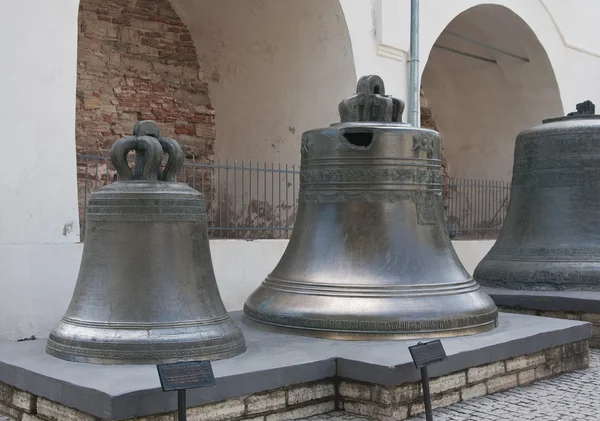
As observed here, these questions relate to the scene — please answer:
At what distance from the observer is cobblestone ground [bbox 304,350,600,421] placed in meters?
4.07

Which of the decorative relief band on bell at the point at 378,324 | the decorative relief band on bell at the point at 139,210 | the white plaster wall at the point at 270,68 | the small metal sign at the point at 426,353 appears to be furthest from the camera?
the white plaster wall at the point at 270,68

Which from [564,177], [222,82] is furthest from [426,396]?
[222,82]

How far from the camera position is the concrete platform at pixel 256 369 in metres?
3.23

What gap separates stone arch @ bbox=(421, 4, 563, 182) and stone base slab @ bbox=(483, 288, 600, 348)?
5987 millimetres

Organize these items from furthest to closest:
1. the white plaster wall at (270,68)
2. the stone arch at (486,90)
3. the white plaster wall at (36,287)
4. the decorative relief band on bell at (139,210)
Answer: the stone arch at (486,90), the white plaster wall at (270,68), the white plaster wall at (36,287), the decorative relief band on bell at (139,210)

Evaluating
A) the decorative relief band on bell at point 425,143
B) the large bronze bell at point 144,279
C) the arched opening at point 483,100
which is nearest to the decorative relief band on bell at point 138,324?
the large bronze bell at point 144,279

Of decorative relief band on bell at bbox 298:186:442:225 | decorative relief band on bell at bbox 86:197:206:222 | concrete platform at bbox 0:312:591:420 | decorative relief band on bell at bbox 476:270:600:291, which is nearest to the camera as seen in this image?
concrete platform at bbox 0:312:591:420

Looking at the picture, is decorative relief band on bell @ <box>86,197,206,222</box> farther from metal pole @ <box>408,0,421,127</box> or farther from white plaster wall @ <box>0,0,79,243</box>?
metal pole @ <box>408,0,421,127</box>

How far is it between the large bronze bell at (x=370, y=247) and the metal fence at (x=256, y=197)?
2120 millimetres

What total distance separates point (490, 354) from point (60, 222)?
349cm

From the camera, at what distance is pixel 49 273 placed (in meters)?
6.20

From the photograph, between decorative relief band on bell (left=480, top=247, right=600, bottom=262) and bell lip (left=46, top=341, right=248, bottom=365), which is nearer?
bell lip (left=46, top=341, right=248, bottom=365)

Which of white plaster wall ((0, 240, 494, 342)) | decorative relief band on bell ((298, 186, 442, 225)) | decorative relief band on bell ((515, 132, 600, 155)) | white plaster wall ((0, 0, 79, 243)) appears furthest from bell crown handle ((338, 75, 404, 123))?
white plaster wall ((0, 240, 494, 342))

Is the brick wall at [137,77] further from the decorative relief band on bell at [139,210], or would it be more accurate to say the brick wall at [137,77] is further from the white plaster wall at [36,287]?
the decorative relief band on bell at [139,210]
